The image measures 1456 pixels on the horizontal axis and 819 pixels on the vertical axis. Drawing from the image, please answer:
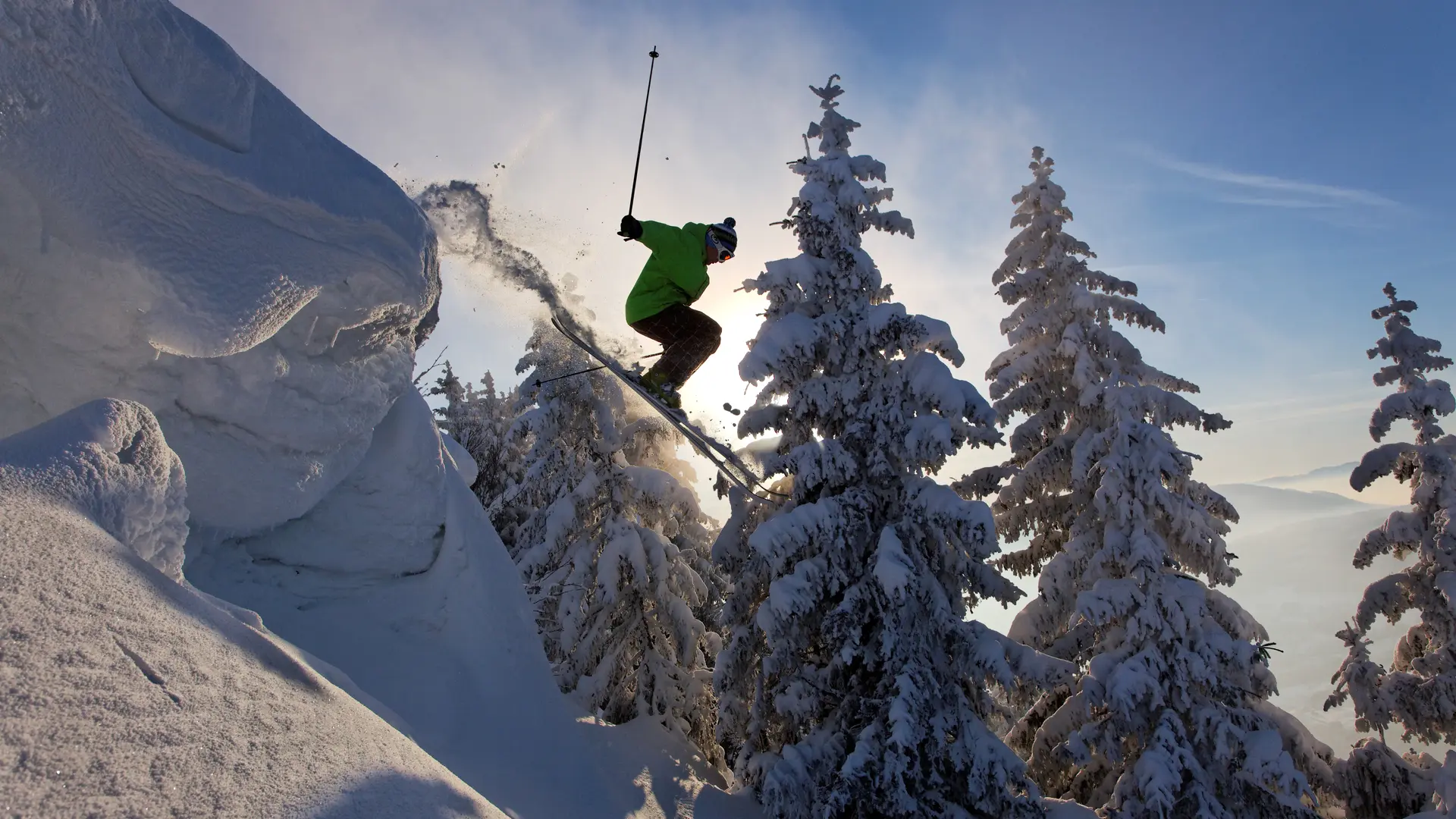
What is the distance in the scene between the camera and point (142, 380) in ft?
20.1

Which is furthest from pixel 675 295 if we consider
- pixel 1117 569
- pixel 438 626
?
pixel 1117 569

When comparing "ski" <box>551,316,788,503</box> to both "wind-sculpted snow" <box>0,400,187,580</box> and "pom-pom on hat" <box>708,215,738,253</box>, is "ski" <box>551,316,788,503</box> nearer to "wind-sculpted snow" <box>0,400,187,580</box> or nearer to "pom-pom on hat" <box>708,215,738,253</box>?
"pom-pom on hat" <box>708,215,738,253</box>

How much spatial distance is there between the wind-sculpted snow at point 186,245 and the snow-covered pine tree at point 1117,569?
9.12 meters

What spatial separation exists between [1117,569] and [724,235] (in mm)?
7181

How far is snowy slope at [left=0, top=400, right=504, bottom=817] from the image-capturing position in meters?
2.82

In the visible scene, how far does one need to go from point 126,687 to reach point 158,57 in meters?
4.47

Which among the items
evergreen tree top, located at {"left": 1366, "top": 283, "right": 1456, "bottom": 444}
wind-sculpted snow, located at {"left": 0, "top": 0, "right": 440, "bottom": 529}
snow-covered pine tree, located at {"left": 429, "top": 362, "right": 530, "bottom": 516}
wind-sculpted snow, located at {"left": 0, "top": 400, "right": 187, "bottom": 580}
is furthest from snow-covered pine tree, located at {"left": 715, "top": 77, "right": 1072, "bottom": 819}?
snow-covered pine tree, located at {"left": 429, "top": 362, "right": 530, "bottom": 516}

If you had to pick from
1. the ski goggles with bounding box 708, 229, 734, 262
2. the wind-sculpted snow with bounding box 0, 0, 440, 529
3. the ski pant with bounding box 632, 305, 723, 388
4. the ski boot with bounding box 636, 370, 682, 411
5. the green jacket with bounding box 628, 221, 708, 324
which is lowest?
the wind-sculpted snow with bounding box 0, 0, 440, 529

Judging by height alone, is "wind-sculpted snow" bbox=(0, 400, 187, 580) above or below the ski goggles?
below

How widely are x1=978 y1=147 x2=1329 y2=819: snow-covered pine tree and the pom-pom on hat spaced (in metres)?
5.24

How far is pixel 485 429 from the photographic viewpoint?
2225 cm

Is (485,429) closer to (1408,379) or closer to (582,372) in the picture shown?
(582,372)

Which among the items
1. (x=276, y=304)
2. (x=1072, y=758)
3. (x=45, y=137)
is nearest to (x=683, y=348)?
(x=276, y=304)

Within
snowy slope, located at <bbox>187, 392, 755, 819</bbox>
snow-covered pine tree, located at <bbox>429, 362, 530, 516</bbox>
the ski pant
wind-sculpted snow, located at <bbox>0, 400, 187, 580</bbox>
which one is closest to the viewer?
wind-sculpted snow, located at <bbox>0, 400, 187, 580</bbox>
